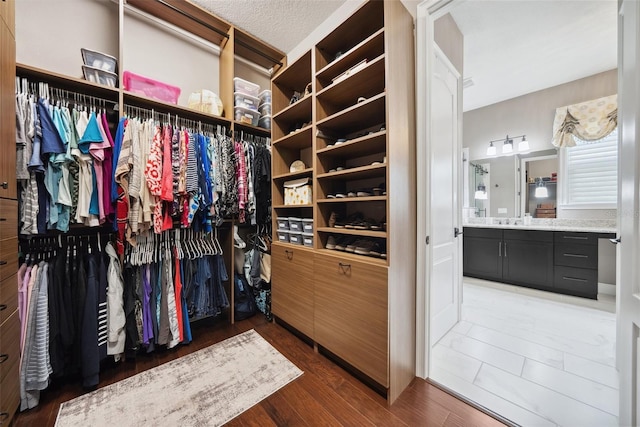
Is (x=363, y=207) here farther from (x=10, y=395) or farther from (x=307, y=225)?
(x=10, y=395)

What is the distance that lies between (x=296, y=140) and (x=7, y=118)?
66.2 inches

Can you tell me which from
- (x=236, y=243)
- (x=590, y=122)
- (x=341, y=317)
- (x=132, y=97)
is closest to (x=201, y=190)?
(x=236, y=243)

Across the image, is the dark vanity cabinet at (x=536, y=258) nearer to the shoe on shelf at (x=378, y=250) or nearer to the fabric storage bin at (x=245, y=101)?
the shoe on shelf at (x=378, y=250)

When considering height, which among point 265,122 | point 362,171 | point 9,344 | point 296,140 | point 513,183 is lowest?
point 9,344

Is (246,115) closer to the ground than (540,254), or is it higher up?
higher up

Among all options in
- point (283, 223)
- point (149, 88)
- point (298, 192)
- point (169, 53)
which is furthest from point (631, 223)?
point (169, 53)

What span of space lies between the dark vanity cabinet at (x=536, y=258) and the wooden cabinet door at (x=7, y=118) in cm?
467

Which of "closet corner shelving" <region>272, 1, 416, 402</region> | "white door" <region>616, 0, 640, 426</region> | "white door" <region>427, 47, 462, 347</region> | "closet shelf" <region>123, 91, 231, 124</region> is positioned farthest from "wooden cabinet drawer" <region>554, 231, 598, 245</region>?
"closet shelf" <region>123, 91, 231, 124</region>

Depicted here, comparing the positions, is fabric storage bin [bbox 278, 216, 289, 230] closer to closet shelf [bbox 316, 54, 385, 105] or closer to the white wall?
closet shelf [bbox 316, 54, 385, 105]

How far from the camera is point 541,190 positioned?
3.48 meters

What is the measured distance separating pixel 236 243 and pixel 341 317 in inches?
51.3

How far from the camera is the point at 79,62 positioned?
1733 millimetres

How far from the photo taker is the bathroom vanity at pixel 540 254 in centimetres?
279

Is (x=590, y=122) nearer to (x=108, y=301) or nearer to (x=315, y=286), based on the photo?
(x=315, y=286)
